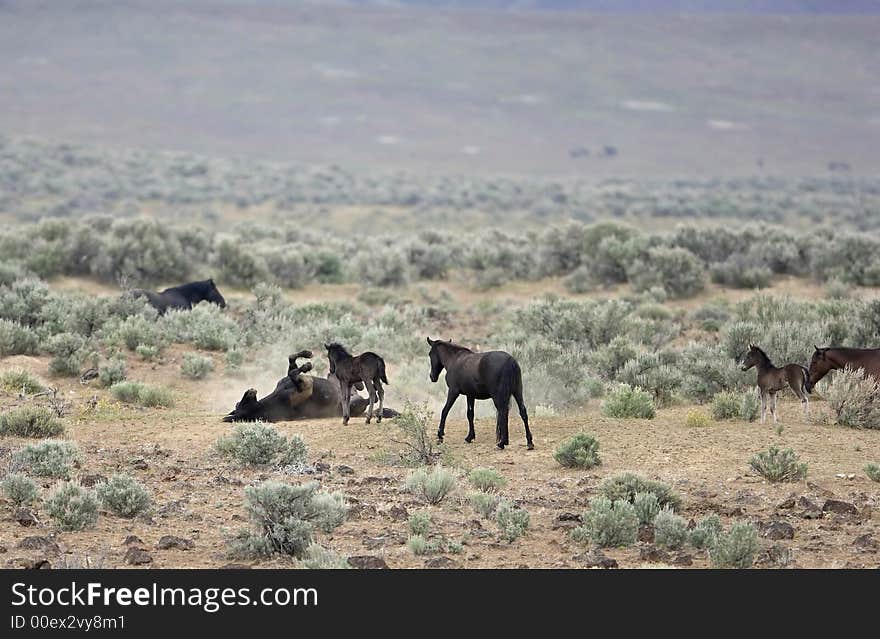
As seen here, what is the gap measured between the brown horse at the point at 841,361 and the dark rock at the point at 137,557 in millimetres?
7904

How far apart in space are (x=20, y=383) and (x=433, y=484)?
7.62 metres

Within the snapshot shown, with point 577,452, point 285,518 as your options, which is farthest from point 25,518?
point 577,452

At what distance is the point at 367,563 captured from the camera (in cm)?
838

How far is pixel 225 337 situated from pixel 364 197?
4414cm

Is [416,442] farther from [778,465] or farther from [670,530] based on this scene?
[670,530]

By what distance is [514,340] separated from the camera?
63.0 feet

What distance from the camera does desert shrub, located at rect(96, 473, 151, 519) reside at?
984 cm

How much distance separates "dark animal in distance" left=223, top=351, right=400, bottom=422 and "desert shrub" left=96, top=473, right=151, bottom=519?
156 inches

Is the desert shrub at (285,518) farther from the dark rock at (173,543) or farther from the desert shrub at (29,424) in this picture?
the desert shrub at (29,424)

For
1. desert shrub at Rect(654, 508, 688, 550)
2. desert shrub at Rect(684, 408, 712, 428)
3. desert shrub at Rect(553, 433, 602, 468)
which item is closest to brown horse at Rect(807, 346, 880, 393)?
desert shrub at Rect(684, 408, 712, 428)

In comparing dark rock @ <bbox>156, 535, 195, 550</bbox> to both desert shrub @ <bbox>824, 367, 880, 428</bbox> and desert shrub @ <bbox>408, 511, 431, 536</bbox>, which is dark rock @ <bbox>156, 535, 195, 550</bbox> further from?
desert shrub @ <bbox>824, 367, 880, 428</bbox>

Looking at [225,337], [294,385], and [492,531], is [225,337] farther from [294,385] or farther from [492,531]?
[492,531]

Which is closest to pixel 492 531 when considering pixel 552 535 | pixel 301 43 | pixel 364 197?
pixel 552 535

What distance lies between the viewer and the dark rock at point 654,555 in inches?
344
